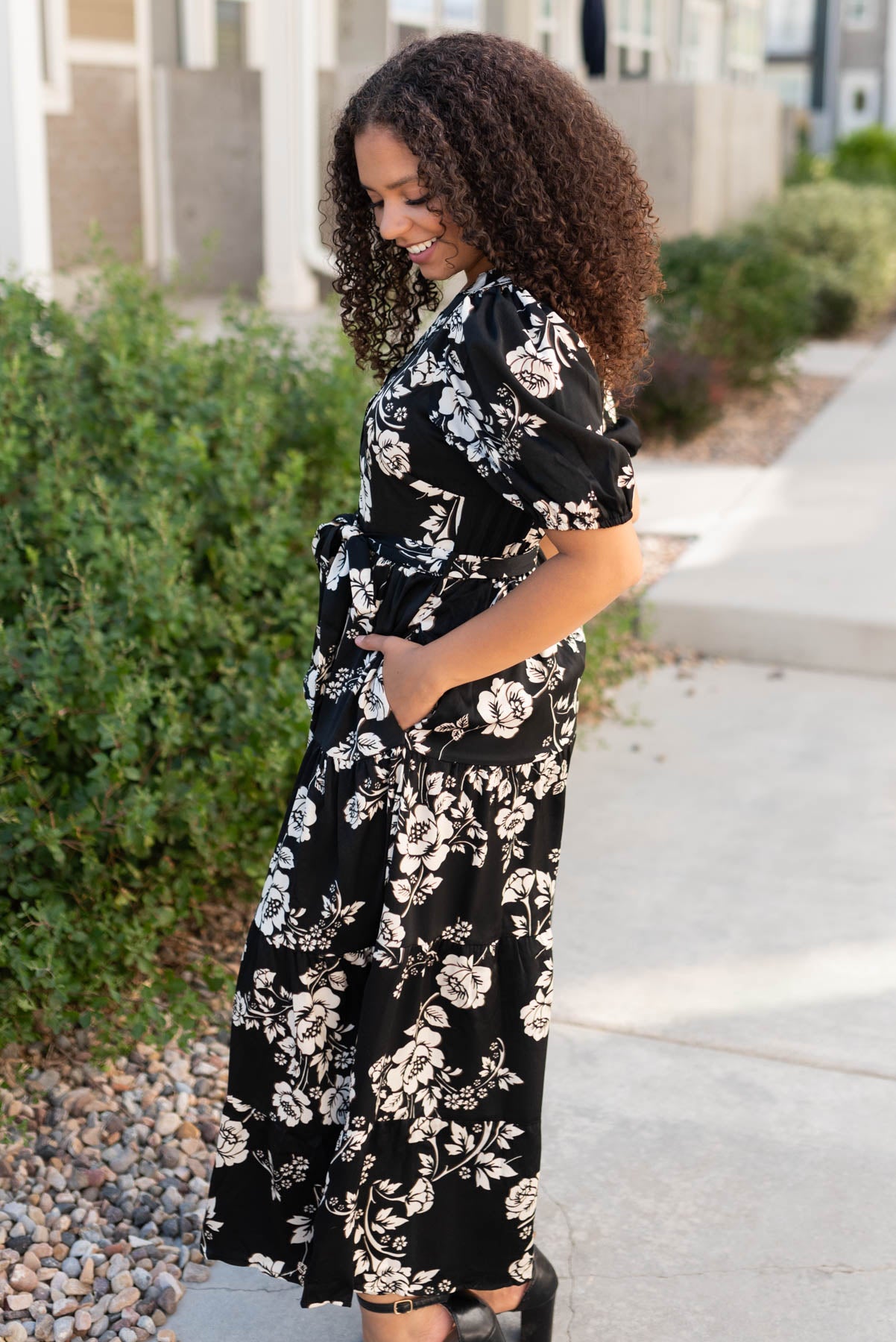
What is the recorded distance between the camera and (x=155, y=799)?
8.80ft

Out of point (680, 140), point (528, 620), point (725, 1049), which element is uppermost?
point (680, 140)

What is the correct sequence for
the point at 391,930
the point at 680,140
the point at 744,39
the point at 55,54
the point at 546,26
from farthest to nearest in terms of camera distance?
1. the point at 744,39
2. the point at 546,26
3. the point at 680,140
4. the point at 55,54
5. the point at 391,930

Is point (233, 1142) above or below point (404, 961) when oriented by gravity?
below

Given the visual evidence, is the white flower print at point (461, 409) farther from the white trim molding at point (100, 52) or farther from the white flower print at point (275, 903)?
the white trim molding at point (100, 52)

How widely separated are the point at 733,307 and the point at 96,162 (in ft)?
13.9

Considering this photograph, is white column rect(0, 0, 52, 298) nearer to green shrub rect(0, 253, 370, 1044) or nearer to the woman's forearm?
green shrub rect(0, 253, 370, 1044)

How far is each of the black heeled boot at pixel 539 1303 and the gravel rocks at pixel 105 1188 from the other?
1.73ft

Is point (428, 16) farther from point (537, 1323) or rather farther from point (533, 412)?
point (537, 1323)

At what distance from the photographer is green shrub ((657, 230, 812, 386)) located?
964cm

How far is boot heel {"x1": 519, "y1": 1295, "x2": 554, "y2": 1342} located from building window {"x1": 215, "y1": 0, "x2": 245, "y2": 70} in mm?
9738

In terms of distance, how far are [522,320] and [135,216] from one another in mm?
8780

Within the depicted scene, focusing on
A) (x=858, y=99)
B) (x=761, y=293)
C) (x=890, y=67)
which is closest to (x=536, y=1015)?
(x=761, y=293)

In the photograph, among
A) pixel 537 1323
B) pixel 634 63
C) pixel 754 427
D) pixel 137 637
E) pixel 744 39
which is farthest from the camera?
pixel 744 39

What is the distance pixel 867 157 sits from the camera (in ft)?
91.4
